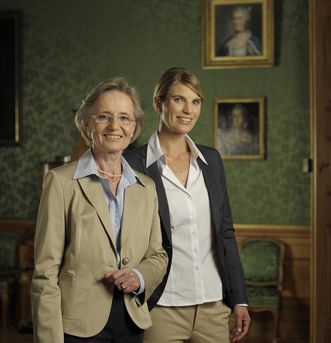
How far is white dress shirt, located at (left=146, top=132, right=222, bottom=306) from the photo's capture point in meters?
2.29

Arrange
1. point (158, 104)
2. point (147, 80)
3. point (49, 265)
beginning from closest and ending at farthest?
point (49, 265) → point (158, 104) → point (147, 80)

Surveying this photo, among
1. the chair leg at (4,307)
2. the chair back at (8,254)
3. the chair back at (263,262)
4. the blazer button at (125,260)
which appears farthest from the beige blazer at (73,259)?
the chair back at (8,254)

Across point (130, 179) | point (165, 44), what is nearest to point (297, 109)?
point (165, 44)

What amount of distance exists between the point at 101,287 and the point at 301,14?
180 inches

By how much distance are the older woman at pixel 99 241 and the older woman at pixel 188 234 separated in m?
0.20

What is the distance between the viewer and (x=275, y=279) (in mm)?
5691

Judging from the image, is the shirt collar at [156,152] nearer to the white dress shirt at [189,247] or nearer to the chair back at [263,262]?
the white dress shirt at [189,247]

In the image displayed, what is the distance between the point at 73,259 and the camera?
188cm

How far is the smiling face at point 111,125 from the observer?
200 centimetres

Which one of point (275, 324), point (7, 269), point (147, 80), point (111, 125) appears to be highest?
point (147, 80)

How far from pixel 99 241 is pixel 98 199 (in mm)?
135

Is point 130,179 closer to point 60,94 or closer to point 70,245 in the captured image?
point 70,245

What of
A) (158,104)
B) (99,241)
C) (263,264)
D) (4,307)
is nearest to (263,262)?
(263,264)

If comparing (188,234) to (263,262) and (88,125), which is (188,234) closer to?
(88,125)
